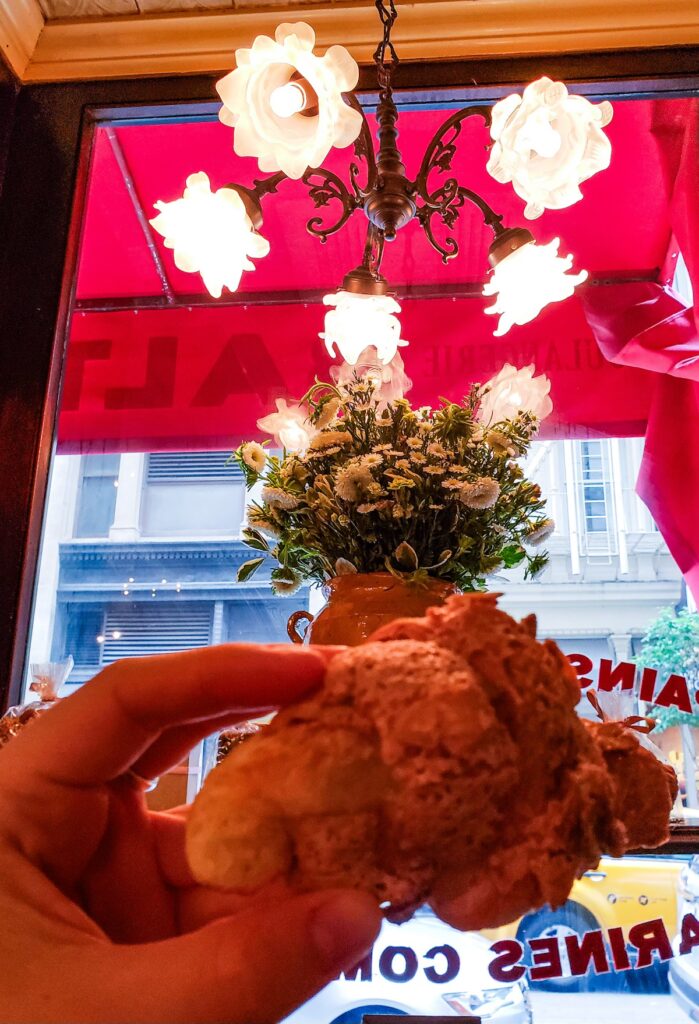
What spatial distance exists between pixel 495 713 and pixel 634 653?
1.46 m

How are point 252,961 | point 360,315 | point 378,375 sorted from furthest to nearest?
1. point 360,315
2. point 378,375
3. point 252,961

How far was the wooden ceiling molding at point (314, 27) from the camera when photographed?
1.72 metres

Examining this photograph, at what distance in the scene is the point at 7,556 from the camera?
60.3 inches

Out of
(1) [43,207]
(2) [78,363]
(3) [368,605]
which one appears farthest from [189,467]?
(3) [368,605]

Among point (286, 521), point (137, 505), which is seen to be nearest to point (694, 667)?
point (286, 521)

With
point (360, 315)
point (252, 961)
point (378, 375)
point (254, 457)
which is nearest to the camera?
point (252, 961)

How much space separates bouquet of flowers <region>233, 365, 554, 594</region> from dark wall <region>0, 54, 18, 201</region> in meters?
1.08

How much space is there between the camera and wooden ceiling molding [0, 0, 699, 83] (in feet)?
5.63

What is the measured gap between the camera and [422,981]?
46.6 inches

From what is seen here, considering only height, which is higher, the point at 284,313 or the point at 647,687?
the point at 284,313

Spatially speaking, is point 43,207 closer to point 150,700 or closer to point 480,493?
point 480,493

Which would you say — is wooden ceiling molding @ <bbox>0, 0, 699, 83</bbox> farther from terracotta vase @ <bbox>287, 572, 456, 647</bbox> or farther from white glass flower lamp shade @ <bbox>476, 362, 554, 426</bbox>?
terracotta vase @ <bbox>287, 572, 456, 647</bbox>

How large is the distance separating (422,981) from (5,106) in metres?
2.16

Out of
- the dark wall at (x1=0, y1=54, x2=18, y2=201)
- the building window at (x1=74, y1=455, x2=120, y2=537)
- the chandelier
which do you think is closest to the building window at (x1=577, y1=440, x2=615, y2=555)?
the chandelier
